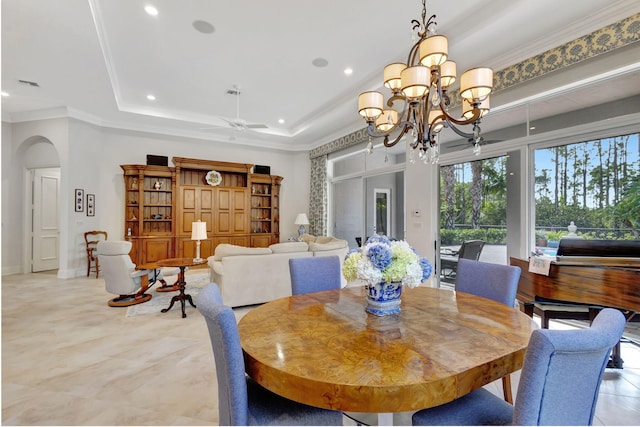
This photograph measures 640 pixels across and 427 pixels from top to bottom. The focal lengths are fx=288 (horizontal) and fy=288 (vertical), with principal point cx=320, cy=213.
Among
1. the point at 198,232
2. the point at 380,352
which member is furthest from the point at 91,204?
the point at 380,352

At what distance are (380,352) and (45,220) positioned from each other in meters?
8.40

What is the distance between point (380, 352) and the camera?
110 cm

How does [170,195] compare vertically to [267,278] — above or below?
above

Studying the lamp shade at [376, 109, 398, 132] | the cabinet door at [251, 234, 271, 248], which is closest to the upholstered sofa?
the lamp shade at [376, 109, 398, 132]

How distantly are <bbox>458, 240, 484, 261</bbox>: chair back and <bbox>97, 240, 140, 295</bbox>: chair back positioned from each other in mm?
4602

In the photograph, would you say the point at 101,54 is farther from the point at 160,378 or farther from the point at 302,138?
the point at 302,138

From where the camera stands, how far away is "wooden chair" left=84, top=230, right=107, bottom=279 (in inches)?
226

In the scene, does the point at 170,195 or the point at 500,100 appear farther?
the point at 170,195

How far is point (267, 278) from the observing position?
13.1ft

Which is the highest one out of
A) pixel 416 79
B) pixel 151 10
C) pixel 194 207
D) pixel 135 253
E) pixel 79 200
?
pixel 151 10

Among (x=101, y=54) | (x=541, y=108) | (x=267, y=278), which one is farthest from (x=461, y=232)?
(x=101, y=54)

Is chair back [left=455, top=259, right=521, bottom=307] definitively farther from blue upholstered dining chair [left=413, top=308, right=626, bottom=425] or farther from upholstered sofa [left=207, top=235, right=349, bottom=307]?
upholstered sofa [left=207, top=235, right=349, bottom=307]

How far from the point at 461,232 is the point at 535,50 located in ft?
7.69

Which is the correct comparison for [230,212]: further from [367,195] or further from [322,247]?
[322,247]
